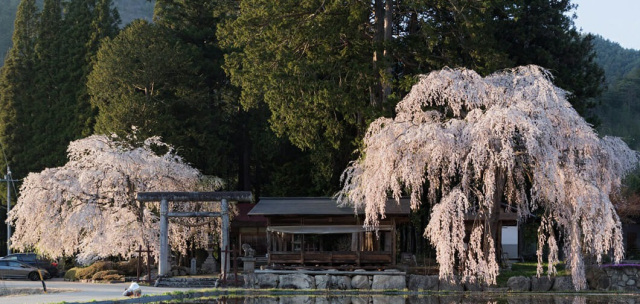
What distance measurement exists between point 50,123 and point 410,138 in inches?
1346

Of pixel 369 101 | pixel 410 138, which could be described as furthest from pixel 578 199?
pixel 369 101

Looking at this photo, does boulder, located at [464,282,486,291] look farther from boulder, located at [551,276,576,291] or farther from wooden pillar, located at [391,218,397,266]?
wooden pillar, located at [391,218,397,266]

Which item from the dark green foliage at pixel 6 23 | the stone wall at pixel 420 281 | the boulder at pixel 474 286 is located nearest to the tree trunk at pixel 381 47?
the stone wall at pixel 420 281

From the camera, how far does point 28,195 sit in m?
39.2

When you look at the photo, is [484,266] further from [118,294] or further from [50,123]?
[50,123]

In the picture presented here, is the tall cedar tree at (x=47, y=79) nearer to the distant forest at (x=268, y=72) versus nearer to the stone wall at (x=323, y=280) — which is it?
the distant forest at (x=268, y=72)

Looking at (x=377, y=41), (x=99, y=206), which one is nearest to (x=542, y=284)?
(x=377, y=41)

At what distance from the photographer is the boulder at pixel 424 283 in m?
32.3

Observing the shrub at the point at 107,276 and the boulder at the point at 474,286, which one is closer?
the boulder at the point at 474,286

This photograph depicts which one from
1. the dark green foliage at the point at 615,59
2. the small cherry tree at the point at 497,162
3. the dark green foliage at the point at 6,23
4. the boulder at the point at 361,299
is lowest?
the boulder at the point at 361,299

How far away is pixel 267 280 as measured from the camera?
110 ft

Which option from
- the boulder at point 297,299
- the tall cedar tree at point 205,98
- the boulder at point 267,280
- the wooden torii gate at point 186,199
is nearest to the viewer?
the boulder at point 297,299

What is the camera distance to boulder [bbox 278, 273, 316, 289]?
33281 millimetres

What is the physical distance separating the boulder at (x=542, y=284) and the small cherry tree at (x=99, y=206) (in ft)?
55.2
